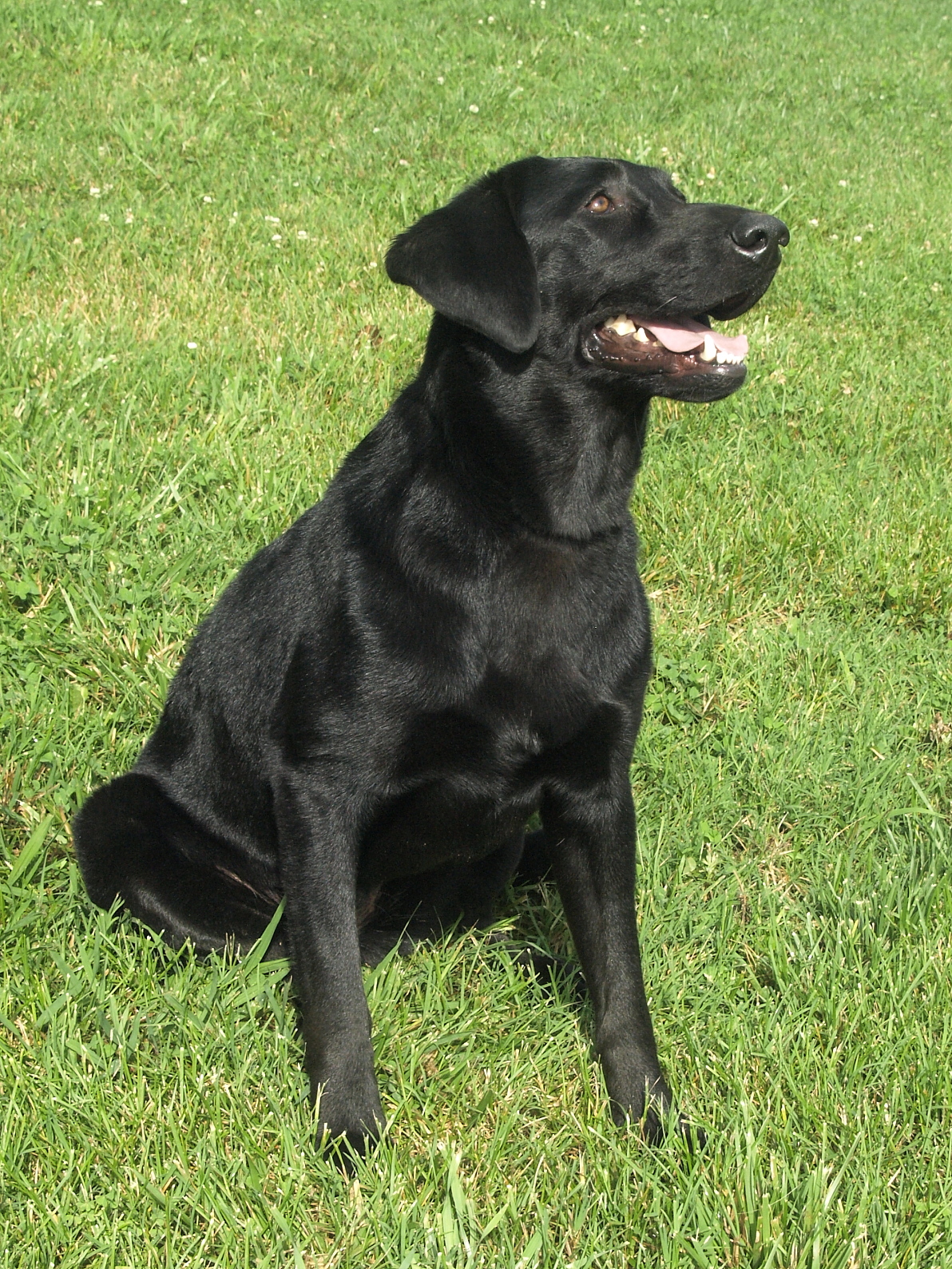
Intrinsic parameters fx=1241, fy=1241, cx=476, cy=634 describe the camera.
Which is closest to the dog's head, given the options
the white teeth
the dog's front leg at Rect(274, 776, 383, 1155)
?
the white teeth

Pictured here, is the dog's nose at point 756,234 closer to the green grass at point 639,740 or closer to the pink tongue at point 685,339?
the pink tongue at point 685,339

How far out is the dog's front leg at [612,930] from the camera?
7.48 ft

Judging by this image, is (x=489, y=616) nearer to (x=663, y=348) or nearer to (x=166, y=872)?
(x=663, y=348)

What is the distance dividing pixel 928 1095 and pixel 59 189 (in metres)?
5.59

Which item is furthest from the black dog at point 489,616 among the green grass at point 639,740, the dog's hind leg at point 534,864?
the dog's hind leg at point 534,864

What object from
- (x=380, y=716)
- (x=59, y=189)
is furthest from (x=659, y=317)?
(x=59, y=189)

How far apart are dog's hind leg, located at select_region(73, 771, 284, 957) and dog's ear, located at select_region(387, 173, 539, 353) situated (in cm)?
121

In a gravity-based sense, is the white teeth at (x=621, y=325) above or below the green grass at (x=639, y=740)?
above

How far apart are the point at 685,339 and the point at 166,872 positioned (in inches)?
58.0

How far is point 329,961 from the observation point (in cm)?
216

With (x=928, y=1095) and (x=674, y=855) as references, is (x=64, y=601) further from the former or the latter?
(x=928, y=1095)

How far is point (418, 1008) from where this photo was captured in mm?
2465

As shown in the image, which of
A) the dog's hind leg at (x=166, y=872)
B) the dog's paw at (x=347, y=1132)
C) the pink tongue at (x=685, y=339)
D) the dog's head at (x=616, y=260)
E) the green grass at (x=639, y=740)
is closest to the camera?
the green grass at (x=639, y=740)

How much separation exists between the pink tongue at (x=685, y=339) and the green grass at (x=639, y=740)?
3.80ft
